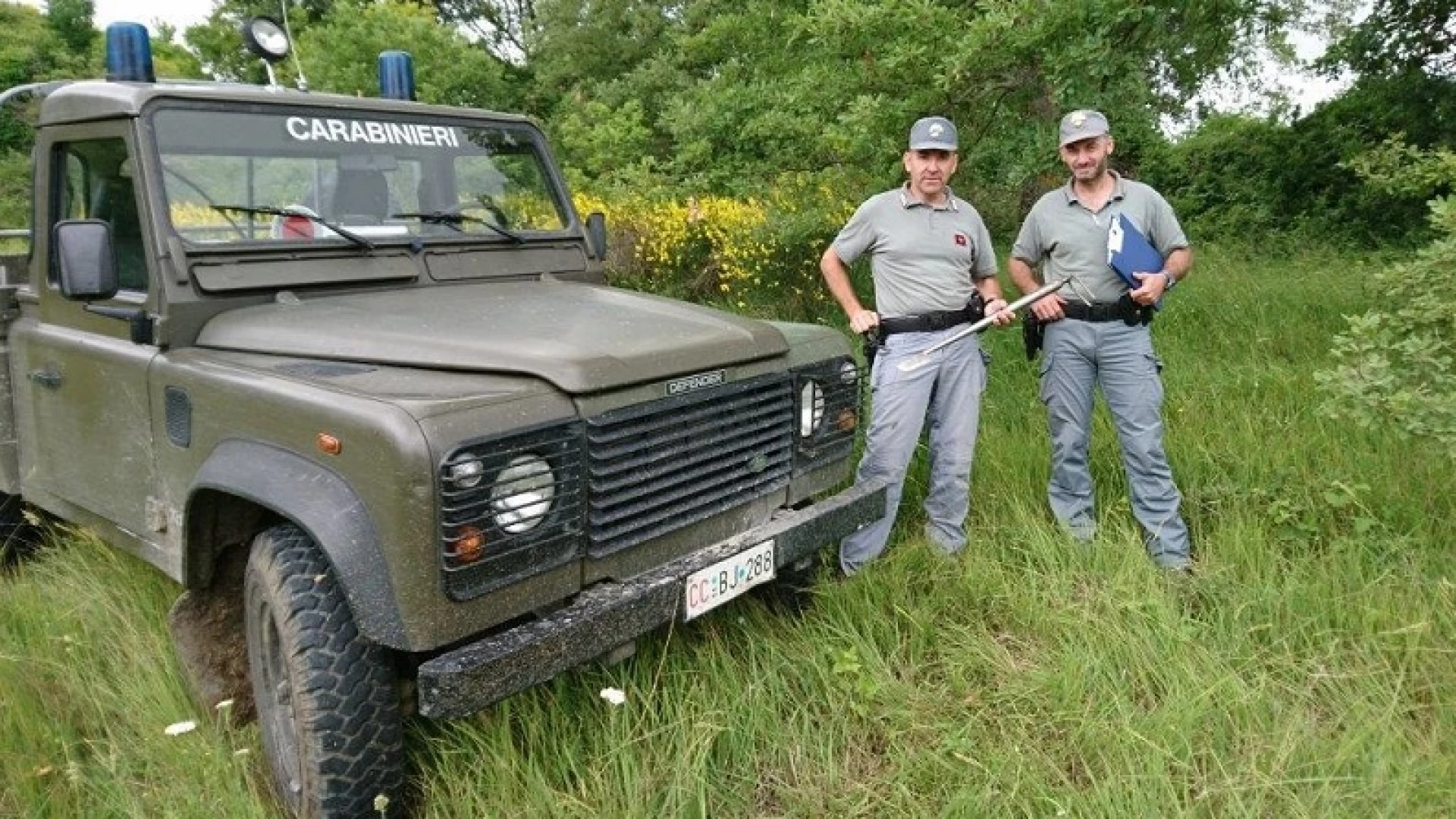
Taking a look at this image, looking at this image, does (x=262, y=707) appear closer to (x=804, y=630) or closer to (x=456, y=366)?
(x=456, y=366)

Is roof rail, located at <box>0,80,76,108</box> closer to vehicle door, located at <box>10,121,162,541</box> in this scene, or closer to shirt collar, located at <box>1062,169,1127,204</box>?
vehicle door, located at <box>10,121,162,541</box>

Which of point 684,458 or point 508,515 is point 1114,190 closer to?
point 684,458

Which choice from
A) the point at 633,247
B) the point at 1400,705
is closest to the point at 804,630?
the point at 1400,705

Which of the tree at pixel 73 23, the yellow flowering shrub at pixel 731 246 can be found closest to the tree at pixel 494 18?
the tree at pixel 73 23

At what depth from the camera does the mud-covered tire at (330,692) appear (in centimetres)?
232

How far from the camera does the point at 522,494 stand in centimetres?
227

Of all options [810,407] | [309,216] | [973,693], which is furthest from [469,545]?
[309,216]

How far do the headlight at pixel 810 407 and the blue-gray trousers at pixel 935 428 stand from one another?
0.53 m

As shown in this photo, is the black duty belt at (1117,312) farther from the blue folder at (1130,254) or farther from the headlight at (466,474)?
the headlight at (466,474)

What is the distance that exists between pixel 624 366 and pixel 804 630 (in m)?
1.15

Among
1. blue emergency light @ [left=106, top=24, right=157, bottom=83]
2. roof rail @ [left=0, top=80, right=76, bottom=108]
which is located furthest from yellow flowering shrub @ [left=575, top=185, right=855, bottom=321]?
roof rail @ [left=0, top=80, right=76, bottom=108]

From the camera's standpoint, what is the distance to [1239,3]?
473 cm

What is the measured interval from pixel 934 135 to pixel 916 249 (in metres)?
0.39

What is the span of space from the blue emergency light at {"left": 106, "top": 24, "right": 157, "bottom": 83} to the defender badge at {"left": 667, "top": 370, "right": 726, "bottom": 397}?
2117mm
